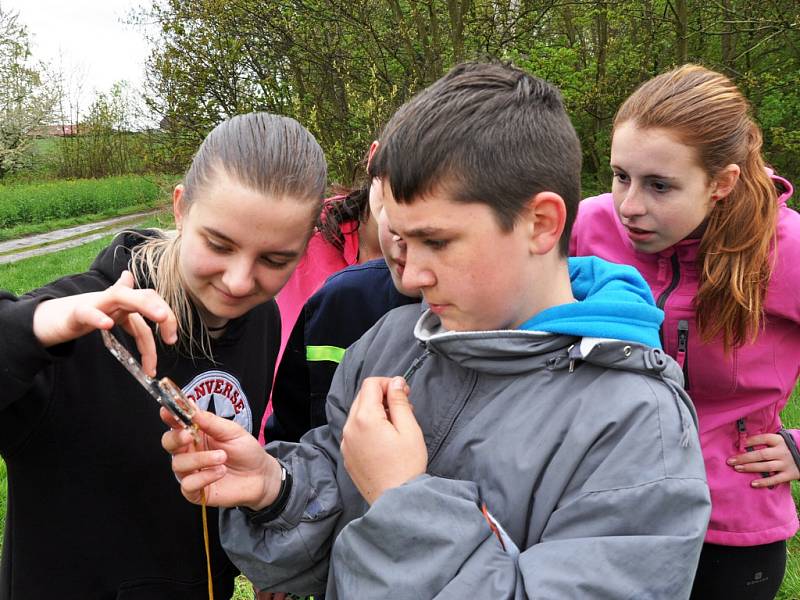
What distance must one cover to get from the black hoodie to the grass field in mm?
1658

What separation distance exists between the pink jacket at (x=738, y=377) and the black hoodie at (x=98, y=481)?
1.47 meters

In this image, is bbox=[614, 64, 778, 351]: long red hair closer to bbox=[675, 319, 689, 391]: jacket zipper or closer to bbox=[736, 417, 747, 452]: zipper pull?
bbox=[675, 319, 689, 391]: jacket zipper

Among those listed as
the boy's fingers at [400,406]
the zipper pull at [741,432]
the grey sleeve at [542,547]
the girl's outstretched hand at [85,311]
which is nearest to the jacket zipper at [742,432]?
the zipper pull at [741,432]

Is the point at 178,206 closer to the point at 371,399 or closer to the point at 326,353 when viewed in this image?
the point at 326,353

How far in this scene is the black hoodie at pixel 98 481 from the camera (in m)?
1.75

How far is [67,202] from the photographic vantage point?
25328 millimetres

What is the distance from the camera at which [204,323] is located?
201cm

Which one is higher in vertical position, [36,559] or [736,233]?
[736,233]

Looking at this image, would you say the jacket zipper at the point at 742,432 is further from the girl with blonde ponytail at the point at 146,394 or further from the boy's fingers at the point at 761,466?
the girl with blonde ponytail at the point at 146,394

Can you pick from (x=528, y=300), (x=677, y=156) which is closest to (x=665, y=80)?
(x=677, y=156)

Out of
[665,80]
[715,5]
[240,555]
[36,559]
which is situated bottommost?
[36,559]

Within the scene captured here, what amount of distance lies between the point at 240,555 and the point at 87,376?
628mm

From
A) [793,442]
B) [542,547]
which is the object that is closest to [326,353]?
[542,547]

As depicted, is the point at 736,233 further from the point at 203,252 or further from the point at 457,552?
the point at 203,252
